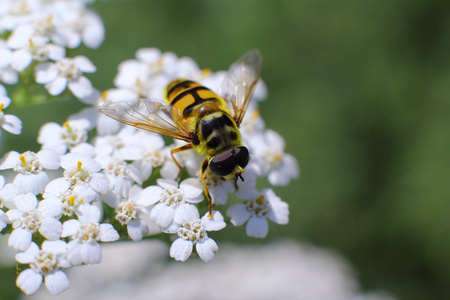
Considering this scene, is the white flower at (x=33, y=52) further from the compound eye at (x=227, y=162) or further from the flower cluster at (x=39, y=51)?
the compound eye at (x=227, y=162)

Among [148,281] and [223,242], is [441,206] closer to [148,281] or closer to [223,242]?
[223,242]

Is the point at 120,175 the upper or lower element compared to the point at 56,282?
upper

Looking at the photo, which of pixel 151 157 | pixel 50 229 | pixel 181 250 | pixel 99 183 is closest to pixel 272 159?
pixel 151 157

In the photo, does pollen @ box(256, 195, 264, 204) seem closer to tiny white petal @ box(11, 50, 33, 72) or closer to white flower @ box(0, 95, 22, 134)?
white flower @ box(0, 95, 22, 134)

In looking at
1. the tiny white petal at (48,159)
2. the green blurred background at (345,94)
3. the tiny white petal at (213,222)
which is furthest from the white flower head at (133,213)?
the green blurred background at (345,94)

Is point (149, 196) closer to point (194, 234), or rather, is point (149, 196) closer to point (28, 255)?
point (194, 234)

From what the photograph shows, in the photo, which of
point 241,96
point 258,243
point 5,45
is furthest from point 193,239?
point 258,243
